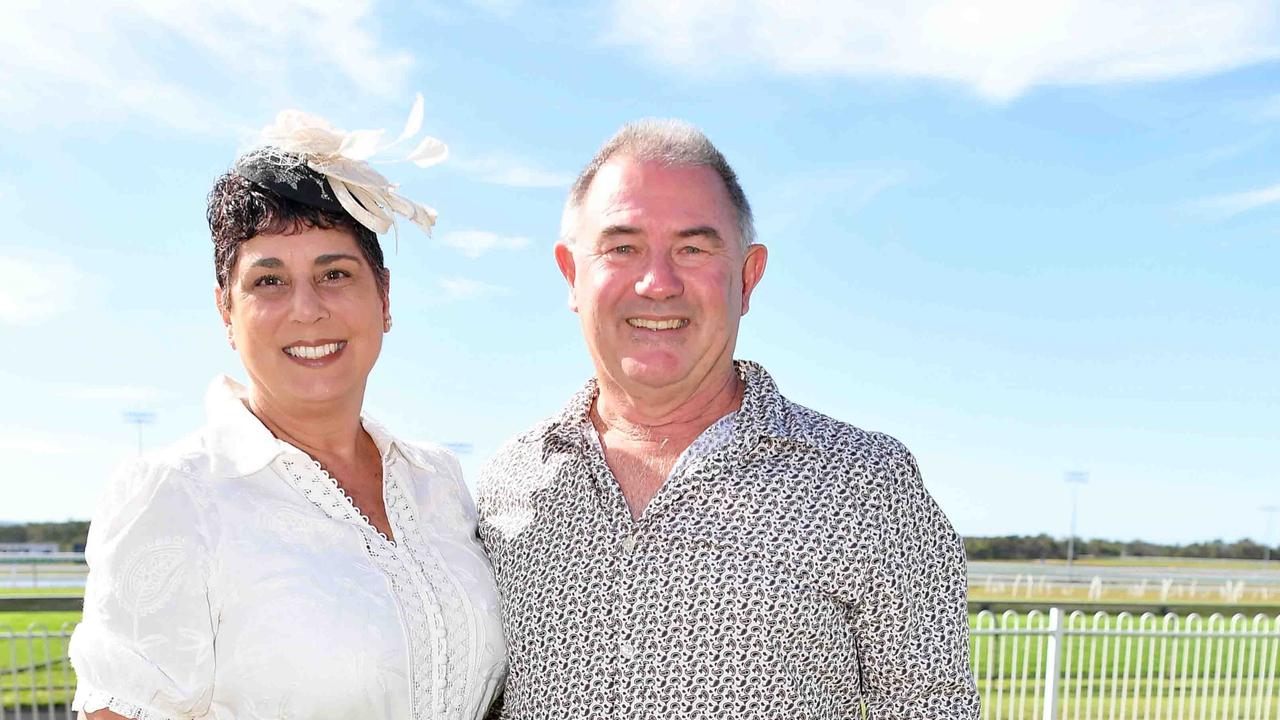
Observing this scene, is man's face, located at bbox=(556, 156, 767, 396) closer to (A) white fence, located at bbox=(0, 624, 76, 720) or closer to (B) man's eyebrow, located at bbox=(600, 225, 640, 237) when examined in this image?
(B) man's eyebrow, located at bbox=(600, 225, 640, 237)

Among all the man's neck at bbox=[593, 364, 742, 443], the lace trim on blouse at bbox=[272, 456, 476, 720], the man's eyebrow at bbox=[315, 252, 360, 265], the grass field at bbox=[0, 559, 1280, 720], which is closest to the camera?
the lace trim on blouse at bbox=[272, 456, 476, 720]

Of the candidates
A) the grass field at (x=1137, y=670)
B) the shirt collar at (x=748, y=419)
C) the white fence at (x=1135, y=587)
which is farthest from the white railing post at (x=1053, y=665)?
the white fence at (x=1135, y=587)

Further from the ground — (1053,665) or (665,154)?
(665,154)

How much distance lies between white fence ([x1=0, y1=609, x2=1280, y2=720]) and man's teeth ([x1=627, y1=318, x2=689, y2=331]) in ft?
32.2

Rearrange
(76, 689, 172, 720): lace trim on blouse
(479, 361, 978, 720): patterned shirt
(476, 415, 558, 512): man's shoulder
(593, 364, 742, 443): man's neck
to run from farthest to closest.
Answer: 1. (476, 415, 558, 512): man's shoulder
2. (593, 364, 742, 443): man's neck
3. (479, 361, 978, 720): patterned shirt
4. (76, 689, 172, 720): lace trim on blouse

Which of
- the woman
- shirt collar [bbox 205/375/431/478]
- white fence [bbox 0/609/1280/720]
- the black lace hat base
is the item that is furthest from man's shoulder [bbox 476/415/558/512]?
white fence [bbox 0/609/1280/720]

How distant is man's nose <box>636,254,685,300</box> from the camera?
2881 mm

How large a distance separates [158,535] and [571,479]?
109 centimetres

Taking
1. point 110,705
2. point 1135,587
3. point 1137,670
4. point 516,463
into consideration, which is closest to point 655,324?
point 516,463

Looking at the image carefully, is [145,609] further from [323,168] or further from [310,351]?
[323,168]

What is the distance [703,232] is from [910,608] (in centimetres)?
118

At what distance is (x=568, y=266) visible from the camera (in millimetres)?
3176

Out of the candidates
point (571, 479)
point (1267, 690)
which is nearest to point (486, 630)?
point (571, 479)

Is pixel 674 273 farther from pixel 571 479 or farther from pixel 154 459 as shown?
pixel 154 459
